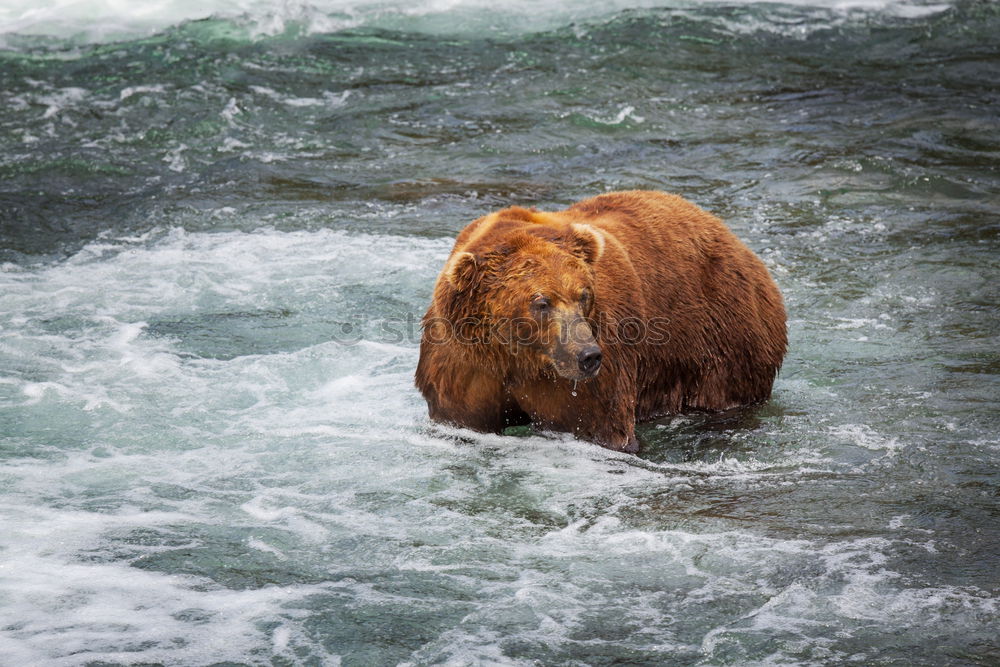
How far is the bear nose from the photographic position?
497cm

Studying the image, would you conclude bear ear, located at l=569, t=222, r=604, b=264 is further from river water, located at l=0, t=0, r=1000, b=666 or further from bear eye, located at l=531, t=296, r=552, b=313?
river water, located at l=0, t=0, r=1000, b=666

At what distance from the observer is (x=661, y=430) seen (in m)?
6.27

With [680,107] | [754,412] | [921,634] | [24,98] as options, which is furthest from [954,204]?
[24,98]

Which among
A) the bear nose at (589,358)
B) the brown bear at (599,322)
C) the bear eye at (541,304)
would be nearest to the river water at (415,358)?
the brown bear at (599,322)

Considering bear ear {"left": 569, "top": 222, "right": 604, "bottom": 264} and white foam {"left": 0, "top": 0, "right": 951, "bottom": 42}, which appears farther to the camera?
white foam {"left": 0, "top": 0, "right": 951, "bottom": 42}

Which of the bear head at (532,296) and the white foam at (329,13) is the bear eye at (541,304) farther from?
the white foam at (329,13)

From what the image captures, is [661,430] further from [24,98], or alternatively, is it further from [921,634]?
[24,98]

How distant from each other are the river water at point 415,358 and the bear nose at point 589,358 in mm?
671

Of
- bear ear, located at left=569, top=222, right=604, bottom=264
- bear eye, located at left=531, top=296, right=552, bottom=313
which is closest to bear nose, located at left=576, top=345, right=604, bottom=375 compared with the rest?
bear eye, located at left=531, top=296, right=552, bottom=313

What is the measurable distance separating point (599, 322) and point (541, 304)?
0.53 metres

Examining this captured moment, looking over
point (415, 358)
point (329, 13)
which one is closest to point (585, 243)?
point (415, 358)

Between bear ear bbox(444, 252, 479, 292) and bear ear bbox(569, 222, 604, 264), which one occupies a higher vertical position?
bear ear bbox(569, 222, 604, 264)

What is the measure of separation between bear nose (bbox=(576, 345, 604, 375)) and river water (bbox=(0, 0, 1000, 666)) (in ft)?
2.20

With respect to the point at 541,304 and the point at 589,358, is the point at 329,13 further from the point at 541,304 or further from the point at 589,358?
the point at 589,358
